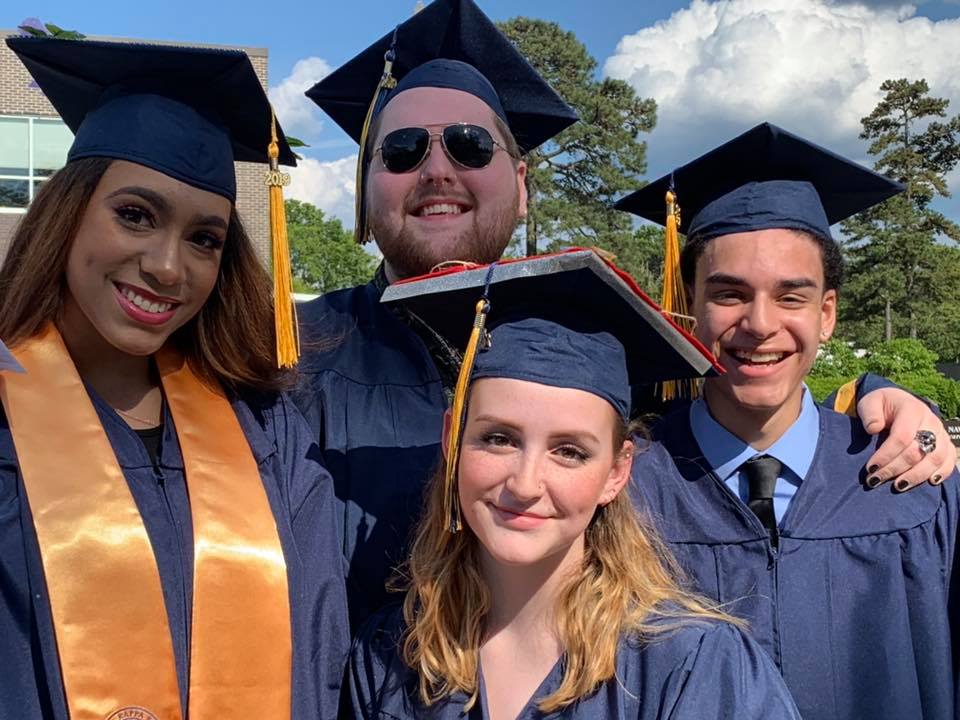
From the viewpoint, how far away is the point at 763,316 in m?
2.39

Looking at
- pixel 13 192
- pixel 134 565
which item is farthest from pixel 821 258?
pixel 13 192

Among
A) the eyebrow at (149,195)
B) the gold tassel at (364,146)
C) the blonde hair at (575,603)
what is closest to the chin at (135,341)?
the eyebrow at (149,195)

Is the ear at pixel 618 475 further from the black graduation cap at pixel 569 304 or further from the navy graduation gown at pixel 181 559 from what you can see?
the navy graduation gown at pixel 181 559

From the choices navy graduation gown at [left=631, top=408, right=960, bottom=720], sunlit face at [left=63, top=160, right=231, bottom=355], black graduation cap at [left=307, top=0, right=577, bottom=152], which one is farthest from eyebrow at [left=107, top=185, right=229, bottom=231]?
navy graduation gown at [left=631, top=408, right=960, bottom=720]

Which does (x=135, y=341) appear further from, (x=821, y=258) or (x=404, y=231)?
(x=821, y=258)

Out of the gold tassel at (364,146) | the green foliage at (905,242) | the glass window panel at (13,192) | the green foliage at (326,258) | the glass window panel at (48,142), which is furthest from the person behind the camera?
the green foliage at (326,258)

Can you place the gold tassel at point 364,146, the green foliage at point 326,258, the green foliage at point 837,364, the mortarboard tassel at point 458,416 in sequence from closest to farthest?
the mortarboard tassel at point 458,416
the gold tassel at point 364,146
the green foliage at point 837,364
the green foliage at point 326,258

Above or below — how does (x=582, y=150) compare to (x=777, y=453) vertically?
above

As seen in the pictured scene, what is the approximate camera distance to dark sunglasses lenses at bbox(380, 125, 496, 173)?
2.83 m

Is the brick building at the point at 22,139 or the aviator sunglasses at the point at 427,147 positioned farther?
the brick building at the point at 22,139

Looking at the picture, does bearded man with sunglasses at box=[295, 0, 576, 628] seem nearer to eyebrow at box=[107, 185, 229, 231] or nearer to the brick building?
eyebrow at box=[107, 185, 229, 231]

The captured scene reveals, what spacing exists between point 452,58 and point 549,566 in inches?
73.2

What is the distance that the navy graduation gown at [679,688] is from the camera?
5.73 feet

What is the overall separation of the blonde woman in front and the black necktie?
375 mm
